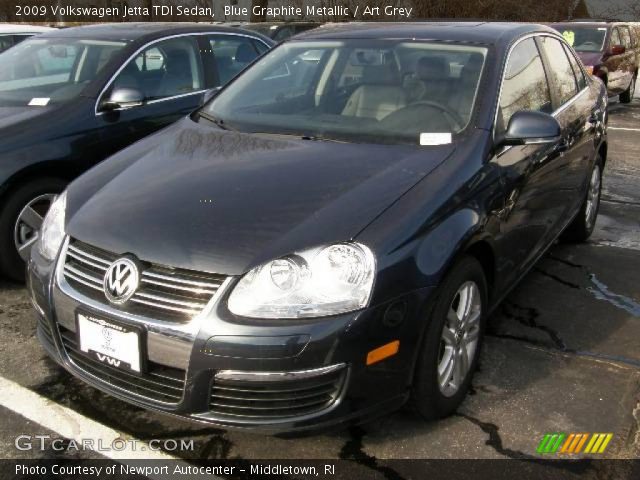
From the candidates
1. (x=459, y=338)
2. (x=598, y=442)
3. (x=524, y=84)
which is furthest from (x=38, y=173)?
(x=598, y=442)

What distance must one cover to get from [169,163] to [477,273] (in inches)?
56.7

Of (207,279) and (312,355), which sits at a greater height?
(207,279)

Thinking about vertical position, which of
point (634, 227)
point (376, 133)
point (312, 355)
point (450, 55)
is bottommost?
point (634, 227)

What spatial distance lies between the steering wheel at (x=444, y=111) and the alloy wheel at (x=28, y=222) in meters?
2.21

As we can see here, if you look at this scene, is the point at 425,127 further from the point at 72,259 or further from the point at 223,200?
the point at 72,259

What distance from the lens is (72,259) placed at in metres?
2.60

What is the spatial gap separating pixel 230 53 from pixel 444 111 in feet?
9.98

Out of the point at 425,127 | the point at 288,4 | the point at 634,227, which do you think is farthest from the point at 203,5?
the point at 425,127

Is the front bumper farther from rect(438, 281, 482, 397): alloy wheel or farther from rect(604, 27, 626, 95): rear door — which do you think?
rect(604, 27, 626, 95): rear door

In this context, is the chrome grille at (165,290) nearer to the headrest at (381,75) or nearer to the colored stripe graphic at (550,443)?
the colored stripe graphic at (550,443)

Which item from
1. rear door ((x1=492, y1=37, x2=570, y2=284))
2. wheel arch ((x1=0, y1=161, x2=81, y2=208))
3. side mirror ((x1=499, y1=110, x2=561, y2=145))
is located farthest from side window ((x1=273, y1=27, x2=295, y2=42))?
side mirror ((x1=499, y1=110, x2=561, y2=145))

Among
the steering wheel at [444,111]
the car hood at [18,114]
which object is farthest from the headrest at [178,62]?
the steering wheel at [444,111]

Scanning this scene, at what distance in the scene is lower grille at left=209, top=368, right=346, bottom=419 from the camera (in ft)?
7.38

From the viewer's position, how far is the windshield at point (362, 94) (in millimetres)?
3189
